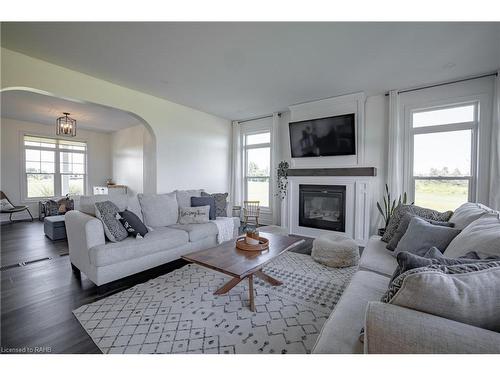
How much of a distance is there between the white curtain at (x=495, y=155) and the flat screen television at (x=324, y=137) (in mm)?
1772

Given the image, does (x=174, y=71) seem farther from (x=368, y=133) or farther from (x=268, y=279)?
(x=368, y=133)

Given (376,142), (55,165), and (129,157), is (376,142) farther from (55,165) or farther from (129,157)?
(55,165)

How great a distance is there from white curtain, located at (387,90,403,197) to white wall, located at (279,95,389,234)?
16cm

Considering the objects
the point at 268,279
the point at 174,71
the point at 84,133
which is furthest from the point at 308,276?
the point at 84,133

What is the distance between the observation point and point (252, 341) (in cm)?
155

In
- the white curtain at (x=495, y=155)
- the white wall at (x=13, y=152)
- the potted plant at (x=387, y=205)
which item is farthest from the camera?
the white wall at (x=13, y=152)

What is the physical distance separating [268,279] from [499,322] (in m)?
1.78

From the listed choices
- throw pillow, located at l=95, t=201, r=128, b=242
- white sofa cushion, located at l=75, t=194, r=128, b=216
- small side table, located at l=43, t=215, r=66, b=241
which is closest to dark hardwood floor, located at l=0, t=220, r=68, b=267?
small side table, located at l=43, t=215, r=66, b=241

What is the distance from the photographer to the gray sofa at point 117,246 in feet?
7.35

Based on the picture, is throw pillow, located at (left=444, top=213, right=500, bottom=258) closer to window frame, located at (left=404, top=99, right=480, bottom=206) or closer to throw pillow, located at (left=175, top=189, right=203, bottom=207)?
window frame, located at (left=404, top=99, right=480, bottom=206)

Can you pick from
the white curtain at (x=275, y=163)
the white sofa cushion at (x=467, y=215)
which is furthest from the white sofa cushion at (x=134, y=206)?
the white sofa cushion at (x=467, y=215)

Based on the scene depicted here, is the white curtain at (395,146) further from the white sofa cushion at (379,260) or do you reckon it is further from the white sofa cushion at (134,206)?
the white sofa cushion at (134,206)

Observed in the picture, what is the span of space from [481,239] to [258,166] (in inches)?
182
